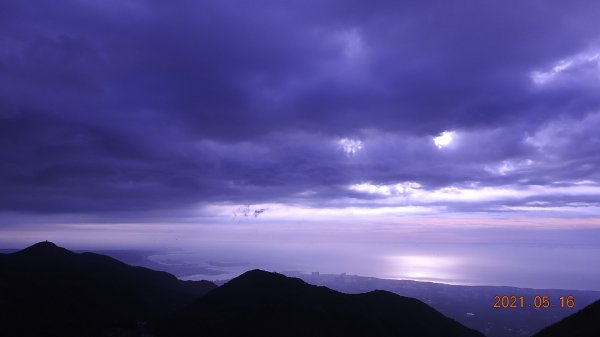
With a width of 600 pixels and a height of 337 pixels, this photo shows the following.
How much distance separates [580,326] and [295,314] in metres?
50.9

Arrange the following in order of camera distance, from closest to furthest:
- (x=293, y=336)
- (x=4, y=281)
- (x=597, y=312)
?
(x=597, y=312) < (x=293, y=336) < (x=4, y=281)

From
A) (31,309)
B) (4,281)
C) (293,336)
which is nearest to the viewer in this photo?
(293,336)

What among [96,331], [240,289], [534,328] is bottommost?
[534,328]

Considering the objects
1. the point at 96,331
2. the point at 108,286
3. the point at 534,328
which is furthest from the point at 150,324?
the point at 534,328

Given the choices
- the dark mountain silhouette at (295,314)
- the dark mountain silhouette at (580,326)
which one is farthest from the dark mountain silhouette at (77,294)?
the dark mountain silhouette at (580,326)

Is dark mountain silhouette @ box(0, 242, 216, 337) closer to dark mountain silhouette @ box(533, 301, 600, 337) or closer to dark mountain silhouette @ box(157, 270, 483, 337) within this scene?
dark mountain silhouette @ box(157, 270, 483, 337)

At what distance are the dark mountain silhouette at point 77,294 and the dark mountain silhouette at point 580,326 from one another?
77.2 metres

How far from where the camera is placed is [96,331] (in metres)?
84.2

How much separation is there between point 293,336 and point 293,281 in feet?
75.8

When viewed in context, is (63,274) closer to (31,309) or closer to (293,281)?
(31,309)

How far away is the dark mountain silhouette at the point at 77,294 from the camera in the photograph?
276 ft

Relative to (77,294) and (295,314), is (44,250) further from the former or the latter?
(295,314)

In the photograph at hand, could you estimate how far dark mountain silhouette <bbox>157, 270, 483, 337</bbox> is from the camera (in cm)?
8462

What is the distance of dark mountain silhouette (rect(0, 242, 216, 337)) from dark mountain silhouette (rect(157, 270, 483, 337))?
46.9 ft
